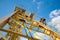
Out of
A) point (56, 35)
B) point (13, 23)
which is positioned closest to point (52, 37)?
point (56, 35)

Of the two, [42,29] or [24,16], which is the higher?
[24,16]

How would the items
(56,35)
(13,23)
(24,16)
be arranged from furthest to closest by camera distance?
(24,16), (13,23), (56,35)

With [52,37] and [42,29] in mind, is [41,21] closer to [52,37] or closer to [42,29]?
[42,29]

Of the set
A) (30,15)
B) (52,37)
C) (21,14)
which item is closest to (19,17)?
(21,14)

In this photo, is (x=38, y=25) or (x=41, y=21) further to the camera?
(x=41, y=21)

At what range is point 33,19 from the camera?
16359 millimetres

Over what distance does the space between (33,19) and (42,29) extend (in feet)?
5.21

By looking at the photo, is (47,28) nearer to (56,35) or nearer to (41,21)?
(56,35)

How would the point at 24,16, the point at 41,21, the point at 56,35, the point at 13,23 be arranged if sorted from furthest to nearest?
the point at 41,21
the point at 24,16
the point at 13,23
the point at 56,35

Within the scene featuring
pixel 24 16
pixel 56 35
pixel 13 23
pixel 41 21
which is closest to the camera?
pixel 56 35

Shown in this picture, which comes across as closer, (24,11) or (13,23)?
(13,23)

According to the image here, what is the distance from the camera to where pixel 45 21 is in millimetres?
17562

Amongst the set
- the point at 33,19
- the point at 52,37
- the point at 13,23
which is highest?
the point at 33,19

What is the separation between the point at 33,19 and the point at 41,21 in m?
1.54
